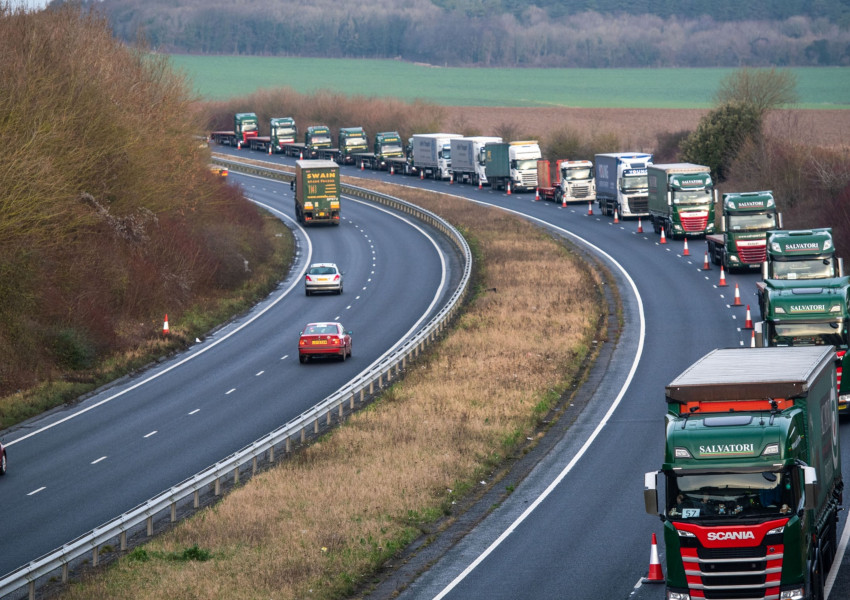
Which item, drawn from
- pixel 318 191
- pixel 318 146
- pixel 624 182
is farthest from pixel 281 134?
pixel 624 182

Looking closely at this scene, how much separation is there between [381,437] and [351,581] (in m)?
10.2

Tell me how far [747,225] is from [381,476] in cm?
3267

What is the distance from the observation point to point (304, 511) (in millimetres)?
24984

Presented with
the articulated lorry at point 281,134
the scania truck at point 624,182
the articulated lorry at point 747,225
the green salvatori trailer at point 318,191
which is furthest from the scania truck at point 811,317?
the articulated lorry at point 281,134

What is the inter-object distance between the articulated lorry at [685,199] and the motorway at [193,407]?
11.4 metres

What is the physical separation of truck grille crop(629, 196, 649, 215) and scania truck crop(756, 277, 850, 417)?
46.4 m

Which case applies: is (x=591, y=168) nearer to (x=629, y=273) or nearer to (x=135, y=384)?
(x=629, y=273)

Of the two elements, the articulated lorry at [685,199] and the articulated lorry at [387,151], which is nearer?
the articulated lorry at [685,199]

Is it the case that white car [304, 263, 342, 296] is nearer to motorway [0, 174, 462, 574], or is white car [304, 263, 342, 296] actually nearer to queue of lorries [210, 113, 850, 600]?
motorway [0, 174, 462, 574]

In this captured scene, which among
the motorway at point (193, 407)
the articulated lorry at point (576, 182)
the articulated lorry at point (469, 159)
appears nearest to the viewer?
the motorway at point (193, 407)

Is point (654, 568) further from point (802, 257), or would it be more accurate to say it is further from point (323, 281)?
point (323, 281)

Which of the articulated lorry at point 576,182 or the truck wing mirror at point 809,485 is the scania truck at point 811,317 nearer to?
the truck wing mirror at point 809,485

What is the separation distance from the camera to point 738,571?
16.4 metres

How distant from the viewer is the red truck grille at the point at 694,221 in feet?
220
